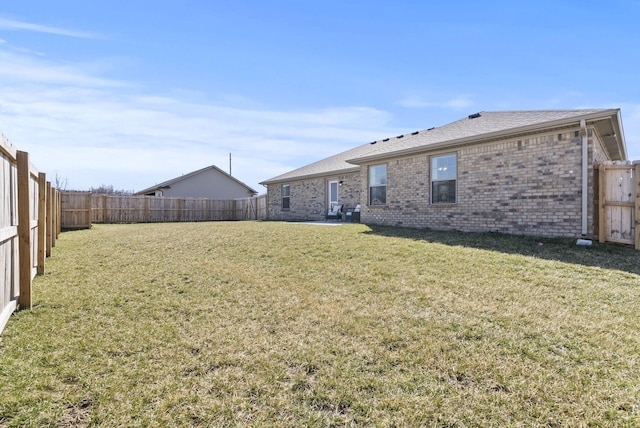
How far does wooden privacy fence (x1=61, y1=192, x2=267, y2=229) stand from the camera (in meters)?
19.4

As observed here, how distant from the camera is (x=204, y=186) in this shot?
2741cm

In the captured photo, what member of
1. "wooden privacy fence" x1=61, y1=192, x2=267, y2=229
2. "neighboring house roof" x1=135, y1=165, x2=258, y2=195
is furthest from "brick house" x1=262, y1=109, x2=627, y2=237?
"neighboring house roof" x1=135, y1=165, x2=258, y2=195

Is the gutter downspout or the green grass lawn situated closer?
the green grass lawn

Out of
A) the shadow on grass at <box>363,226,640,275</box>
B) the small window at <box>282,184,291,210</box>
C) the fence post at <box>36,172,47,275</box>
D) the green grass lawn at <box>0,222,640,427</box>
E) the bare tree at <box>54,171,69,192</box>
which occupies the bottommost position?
the green grass lawn at <box>0,222,640,427</box>

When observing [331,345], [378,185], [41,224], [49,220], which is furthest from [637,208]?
[49,220]

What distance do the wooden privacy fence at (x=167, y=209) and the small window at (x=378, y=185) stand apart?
1046cm

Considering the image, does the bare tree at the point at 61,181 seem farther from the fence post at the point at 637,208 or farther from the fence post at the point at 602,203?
A: the fence post at the point at 637,208

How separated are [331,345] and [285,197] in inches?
661

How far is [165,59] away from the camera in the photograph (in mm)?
8828

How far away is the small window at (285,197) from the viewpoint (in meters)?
19.3

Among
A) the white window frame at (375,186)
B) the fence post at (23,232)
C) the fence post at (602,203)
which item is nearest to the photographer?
the fence post at (23,232)

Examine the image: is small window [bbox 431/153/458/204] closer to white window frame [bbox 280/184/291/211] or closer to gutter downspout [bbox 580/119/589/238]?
gutter downspout [bbox 580/119/589/238]

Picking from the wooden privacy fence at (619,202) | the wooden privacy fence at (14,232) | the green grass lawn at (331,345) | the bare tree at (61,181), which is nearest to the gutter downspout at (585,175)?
the wooden privacy fence at (619,202)

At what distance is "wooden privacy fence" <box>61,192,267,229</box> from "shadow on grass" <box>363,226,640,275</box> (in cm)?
1504
